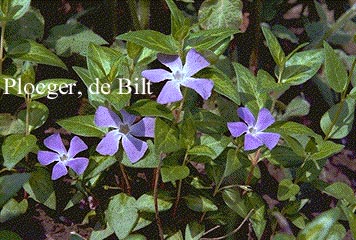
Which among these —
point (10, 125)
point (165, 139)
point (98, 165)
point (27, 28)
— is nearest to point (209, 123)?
point (165, 139)

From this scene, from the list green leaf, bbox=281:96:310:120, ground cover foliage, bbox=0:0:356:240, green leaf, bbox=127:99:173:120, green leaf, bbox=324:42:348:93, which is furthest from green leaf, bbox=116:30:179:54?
green leaf, bbox=281:96:310:120

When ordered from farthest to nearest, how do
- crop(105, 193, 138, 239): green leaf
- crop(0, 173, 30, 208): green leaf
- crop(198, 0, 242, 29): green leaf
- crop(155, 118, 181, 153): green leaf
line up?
1. crop(198, 0, 242, 29): green leaf
2. crop(105, 193, 138, 239): green leaf
3. crop(155, 118, 181, 153): green leaf
4. crop(0, 173, 30, 208): green leaf

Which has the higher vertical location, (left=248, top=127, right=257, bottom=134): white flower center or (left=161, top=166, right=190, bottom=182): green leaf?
(left=248, top=127, right=257, bottom=134): white flower center

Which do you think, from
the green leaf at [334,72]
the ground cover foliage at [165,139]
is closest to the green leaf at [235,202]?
the ground cover foliage at [165,139]

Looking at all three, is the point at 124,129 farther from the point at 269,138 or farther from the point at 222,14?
the point at 222,14

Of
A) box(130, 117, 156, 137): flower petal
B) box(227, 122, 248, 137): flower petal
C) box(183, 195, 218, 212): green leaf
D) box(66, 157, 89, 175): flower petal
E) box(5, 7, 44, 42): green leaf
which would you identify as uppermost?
box(5, 7, 44, 42): green leaf

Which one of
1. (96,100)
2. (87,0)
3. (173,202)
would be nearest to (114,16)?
(87,0)

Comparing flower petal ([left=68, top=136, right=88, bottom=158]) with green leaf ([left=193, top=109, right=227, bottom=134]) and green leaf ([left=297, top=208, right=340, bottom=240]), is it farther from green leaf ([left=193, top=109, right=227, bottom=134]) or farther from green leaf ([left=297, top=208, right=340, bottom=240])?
green leaf ([left=297, top=208, right=340, bottom=240])

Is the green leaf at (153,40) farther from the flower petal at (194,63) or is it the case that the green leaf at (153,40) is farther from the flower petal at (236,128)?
the flower petal at (236,128)

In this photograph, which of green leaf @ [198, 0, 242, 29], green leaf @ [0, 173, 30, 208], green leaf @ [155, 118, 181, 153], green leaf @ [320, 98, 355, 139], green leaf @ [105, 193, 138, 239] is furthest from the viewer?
green leaf @ [198, 0, 242, 29]
